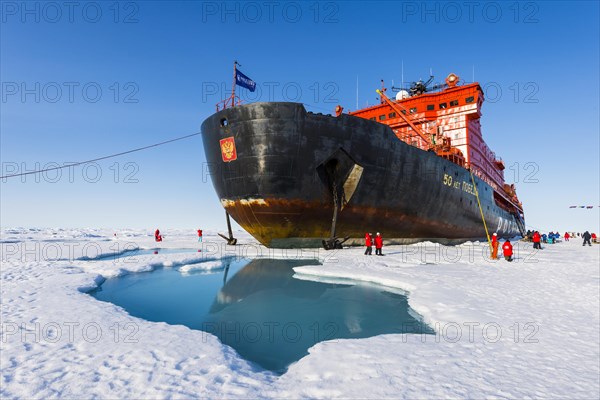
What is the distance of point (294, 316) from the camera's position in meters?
5.35

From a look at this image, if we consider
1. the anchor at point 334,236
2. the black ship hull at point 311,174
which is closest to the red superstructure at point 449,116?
the black ship hull at point 311,174

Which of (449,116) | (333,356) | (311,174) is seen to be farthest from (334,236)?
(449,116)

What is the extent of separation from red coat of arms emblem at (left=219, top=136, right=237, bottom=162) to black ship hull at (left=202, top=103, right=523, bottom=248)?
0.15 ft

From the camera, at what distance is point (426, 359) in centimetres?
333

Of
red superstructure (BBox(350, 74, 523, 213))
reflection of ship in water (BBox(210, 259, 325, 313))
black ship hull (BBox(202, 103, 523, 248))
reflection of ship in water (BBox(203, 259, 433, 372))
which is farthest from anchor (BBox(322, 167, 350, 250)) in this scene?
red superstructure (BBox(350, 74, 523, 213))

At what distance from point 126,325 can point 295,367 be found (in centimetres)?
272

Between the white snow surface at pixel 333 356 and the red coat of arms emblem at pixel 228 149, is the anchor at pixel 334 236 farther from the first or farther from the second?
the white snow surface at pixel 333 356

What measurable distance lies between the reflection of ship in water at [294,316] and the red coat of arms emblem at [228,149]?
6.72m

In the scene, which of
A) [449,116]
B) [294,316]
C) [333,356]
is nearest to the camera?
[333,356]

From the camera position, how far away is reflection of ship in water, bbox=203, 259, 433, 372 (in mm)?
4039

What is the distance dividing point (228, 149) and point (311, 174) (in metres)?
3.97

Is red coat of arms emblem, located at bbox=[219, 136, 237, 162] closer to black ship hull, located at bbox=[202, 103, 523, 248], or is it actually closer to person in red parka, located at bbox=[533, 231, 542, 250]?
black ship hull, located at bbox=[202, 103, 523, 248]

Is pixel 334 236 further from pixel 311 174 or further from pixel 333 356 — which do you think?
pixel 333 356

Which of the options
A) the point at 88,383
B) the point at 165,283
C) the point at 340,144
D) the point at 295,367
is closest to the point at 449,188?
the point at 340,144
